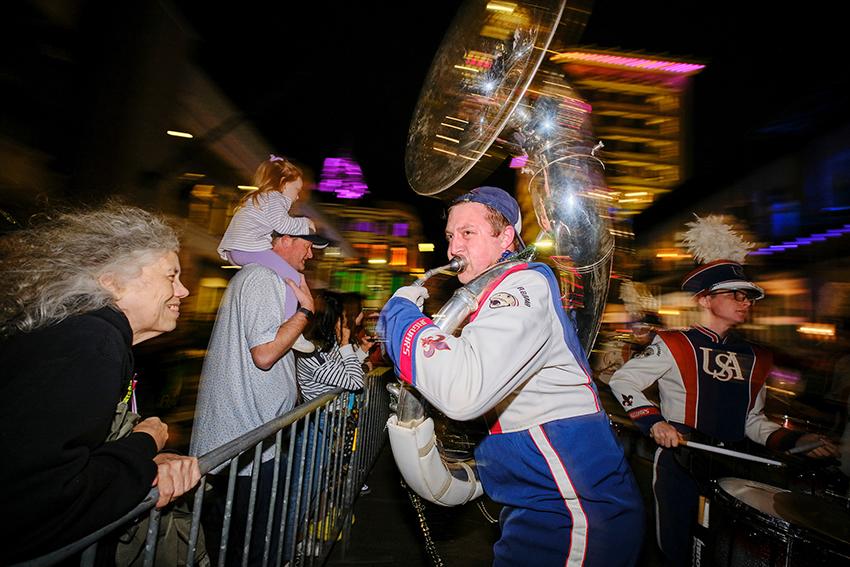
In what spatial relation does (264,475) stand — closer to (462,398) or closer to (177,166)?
(462,398)

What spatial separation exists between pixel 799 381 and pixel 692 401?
19.4 ft

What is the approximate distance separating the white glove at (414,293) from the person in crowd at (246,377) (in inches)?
36.1

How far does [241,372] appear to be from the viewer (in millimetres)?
2207

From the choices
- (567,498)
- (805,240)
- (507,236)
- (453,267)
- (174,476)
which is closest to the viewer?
(174,476)

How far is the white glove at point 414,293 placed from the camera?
66.4 inches

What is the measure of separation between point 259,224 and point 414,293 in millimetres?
1392

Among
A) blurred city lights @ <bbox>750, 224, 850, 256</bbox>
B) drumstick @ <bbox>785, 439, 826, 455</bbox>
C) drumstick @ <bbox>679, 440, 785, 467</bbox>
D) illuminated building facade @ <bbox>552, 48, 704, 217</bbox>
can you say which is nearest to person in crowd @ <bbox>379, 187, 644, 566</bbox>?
drumstick @ <bbox>679, 440, 785, 467</bbox>

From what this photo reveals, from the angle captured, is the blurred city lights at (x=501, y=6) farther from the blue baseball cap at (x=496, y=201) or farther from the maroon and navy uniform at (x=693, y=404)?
the maroon and navy uniform at (x=693, y=404)

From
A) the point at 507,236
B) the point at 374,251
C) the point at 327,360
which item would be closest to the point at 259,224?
the point at 327,360

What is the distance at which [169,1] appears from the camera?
610 centimetres

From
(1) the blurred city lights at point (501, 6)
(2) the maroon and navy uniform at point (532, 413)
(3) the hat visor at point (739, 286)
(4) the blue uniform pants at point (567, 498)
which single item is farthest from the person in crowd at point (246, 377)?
(3) the hat visor at point (739, 286)

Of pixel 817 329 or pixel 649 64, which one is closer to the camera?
pixel 649 64

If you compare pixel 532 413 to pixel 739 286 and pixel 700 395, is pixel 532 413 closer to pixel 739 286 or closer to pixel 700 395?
pixel 700 395

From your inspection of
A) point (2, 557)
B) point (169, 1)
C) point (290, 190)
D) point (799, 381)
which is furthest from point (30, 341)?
point (799, 381)
